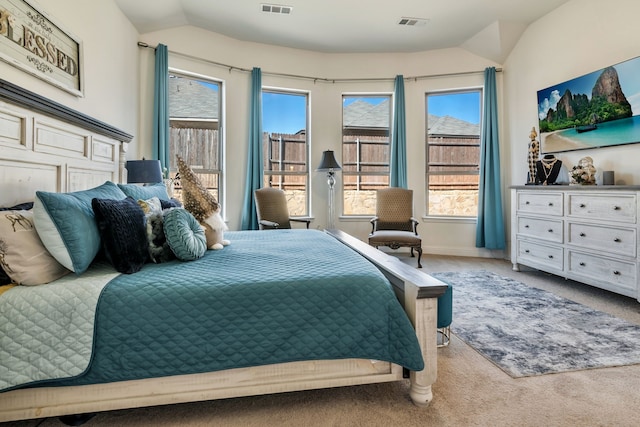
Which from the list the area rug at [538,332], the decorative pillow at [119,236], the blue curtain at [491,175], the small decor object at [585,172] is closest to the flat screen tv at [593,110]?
the small decor object at [585,172]

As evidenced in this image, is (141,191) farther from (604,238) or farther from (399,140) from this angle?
(399,140)

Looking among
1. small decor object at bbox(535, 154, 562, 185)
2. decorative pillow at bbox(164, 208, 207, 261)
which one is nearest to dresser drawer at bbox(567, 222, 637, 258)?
small decor object at bbox(535, 154, 562, 185)

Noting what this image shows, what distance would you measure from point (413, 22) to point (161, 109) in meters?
3.16

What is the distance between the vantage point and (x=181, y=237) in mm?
1795

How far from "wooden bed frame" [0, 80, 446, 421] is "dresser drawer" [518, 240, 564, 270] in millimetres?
2402

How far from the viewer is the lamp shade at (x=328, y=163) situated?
481 centimetres

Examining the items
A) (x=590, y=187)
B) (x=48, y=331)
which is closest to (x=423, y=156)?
(x=590, y=187)

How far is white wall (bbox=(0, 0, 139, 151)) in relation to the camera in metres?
2.36

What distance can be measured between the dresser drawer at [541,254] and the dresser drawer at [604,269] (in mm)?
144

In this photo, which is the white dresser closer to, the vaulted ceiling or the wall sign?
the vaulted ceiling

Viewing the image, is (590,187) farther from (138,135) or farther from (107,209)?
(138,135)

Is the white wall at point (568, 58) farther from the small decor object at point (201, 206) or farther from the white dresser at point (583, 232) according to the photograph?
the small decor object at point (201, 206)

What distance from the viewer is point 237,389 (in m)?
1.44

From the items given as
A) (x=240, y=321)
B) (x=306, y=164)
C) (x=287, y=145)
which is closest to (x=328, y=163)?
(x=306, y=164)
